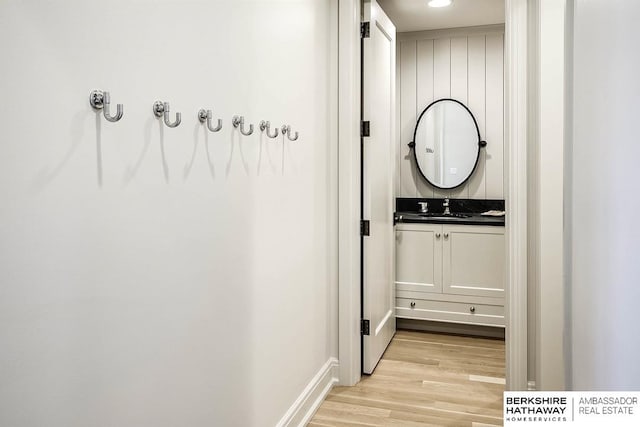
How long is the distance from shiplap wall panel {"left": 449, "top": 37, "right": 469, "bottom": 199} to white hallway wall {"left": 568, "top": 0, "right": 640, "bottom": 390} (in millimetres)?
3497

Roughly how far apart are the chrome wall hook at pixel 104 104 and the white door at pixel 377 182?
1.95m

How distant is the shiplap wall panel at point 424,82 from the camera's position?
4215 mm

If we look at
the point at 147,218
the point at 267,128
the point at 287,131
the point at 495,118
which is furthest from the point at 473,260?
the point at 147,218

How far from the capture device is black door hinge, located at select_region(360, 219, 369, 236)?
2971mm

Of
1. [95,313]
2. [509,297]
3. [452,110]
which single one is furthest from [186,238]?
[452,110]

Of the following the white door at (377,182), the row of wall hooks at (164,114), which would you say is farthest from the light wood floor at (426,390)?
the row of wall hooks at (164,114)

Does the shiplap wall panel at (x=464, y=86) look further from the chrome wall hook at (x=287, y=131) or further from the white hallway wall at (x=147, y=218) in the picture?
the chrome wall hook at (x=287, y=131)

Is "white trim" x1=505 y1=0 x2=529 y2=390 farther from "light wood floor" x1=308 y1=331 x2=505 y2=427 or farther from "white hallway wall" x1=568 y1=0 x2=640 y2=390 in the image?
"white hallway wall" x1=568 y1=0 x2=640 y2=390

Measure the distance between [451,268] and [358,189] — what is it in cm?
124

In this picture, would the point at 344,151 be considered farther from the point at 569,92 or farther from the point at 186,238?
the point at 569,92

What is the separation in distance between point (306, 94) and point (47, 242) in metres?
1.61

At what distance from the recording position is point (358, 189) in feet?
9.60

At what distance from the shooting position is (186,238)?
57.3 inches

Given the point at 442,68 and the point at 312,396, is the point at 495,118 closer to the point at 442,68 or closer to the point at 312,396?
the point at 442,68
